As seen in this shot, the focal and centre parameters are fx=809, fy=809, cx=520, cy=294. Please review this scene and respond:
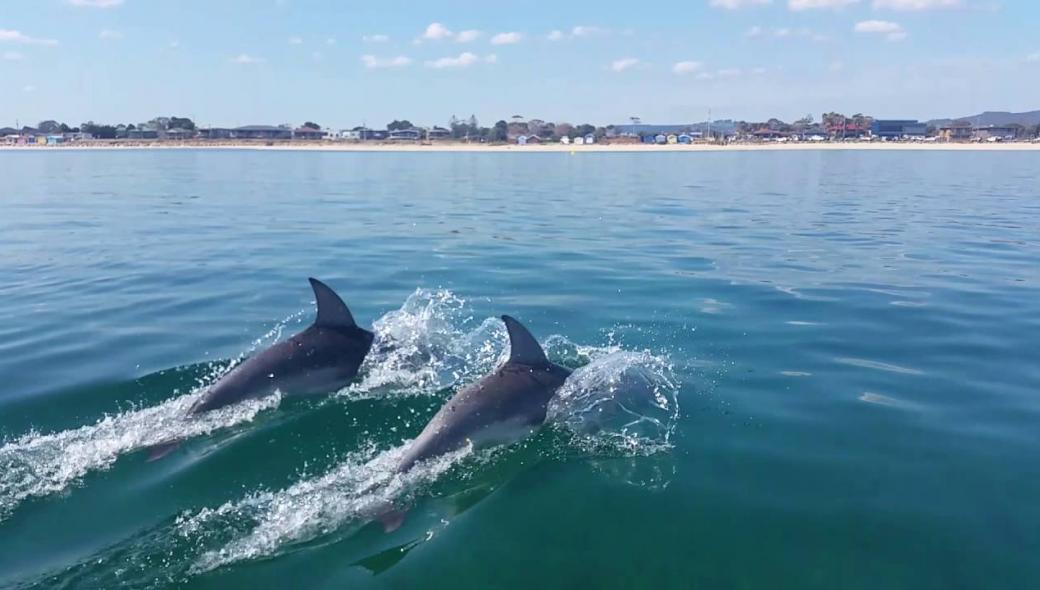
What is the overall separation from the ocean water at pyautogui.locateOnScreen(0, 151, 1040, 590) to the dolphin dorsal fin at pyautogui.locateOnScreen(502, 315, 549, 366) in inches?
25.4

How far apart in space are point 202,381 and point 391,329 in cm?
333

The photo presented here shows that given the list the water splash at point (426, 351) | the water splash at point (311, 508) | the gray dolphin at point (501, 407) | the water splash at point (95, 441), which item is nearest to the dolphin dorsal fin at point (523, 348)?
the gray dolphin at point (501, 407)

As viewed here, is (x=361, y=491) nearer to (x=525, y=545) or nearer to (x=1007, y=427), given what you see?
(x=525, y=545)

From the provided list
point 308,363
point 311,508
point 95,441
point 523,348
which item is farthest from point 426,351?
point 311,508

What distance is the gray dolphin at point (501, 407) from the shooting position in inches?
371

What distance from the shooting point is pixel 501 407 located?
32.5ft

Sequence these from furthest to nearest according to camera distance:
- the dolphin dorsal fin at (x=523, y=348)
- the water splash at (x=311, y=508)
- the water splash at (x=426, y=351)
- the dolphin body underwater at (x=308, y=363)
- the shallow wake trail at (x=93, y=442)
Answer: the water splash at (x=426, y=351) < the dolphin body underwater at (x=308, y=363) < the dolphin dorsal fin at (x=523, y=348) < the shallow wake trail at (x=93, y=442) < the water splash at (x=311, y=508)

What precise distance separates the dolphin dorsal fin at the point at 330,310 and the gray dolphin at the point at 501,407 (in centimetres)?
288

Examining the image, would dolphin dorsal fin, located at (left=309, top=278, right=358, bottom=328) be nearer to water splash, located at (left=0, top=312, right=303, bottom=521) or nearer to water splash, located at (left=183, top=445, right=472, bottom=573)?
water splash, located at (left=0, top=312, right=303, bottom=521)

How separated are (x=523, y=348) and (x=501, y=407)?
0.93 meters

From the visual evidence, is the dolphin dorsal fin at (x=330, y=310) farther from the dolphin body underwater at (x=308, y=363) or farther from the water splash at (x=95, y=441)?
the water splash at (x=95, y=441)

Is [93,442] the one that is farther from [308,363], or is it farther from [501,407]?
[501,407]

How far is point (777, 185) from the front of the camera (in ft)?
184

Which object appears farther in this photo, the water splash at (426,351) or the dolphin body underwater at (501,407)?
the water splash at (426,351)
